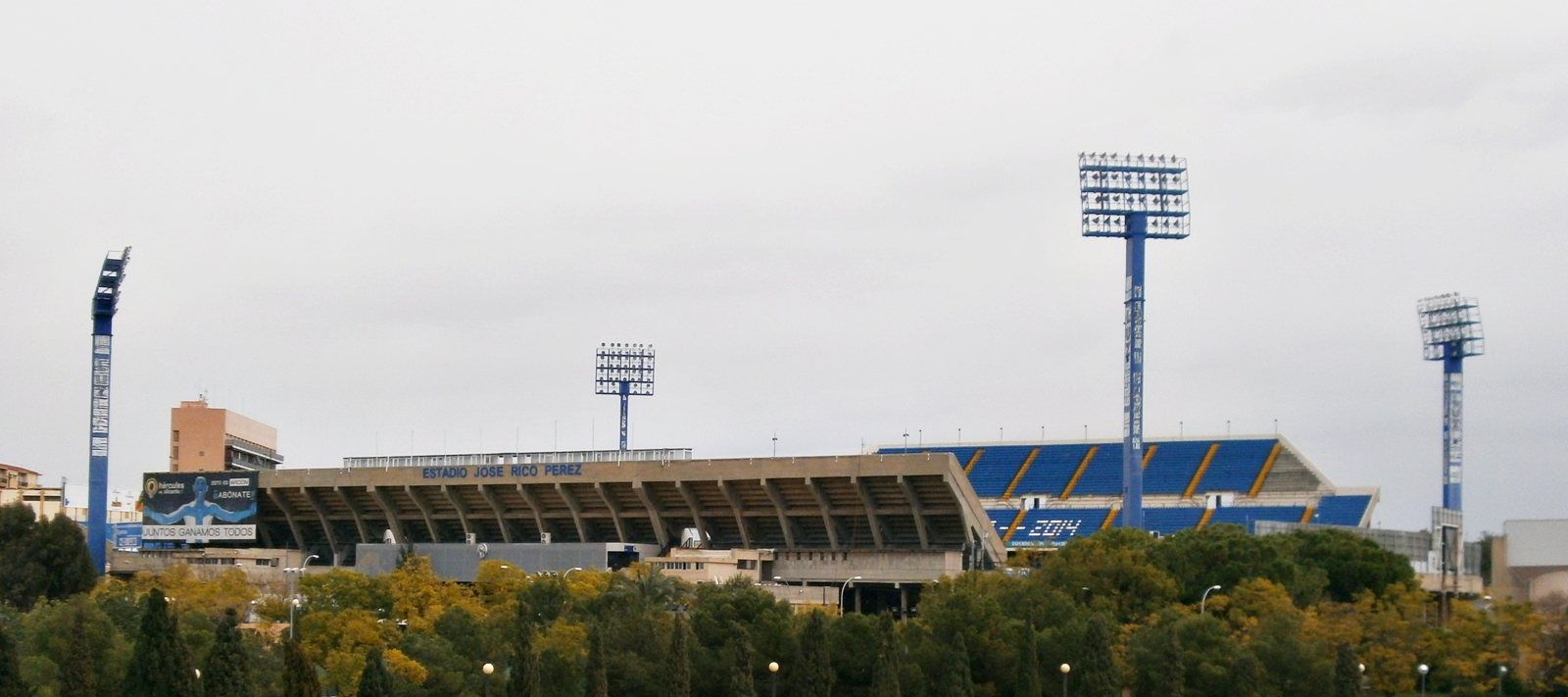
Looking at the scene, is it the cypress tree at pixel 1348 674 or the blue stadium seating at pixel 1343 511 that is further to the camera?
the blue stadium seating at pixel 1343 511

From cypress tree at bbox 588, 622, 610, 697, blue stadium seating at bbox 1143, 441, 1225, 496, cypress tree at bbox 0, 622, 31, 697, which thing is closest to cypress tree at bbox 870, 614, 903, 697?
cypress tree at bbox 588, 622, 610, 697

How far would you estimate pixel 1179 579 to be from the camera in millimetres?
98750

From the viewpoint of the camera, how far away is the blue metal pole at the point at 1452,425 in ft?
467

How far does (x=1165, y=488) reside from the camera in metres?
148

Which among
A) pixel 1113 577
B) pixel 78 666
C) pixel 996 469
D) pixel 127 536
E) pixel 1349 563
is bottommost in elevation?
pixel 78 666

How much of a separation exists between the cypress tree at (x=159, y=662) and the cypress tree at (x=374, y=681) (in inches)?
373

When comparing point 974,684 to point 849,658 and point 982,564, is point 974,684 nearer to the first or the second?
point 849,658

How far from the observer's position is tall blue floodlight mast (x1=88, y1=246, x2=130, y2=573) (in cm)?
12775

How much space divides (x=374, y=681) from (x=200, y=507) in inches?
3171

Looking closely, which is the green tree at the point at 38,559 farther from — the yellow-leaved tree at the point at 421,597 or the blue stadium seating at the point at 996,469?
the blue stadium seating at the point at 996,469

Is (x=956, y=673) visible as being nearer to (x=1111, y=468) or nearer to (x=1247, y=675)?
(x=1247, y=675)

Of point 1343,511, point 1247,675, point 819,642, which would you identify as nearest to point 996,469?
point 1343,511

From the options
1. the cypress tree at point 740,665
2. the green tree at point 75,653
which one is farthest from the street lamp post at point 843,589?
the green tree at point 75,653

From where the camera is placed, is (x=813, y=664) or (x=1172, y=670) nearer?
(x=813, y=664)
